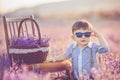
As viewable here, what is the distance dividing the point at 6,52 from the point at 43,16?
26 centimetres

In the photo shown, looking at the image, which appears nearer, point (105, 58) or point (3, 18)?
point (105, 58)

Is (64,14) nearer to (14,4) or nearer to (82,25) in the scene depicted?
(82,25)

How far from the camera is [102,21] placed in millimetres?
2178

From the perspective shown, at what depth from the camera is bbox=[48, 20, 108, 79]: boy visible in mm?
2189

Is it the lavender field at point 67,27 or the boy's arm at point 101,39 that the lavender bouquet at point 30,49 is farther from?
the boy's arm at point 101,39

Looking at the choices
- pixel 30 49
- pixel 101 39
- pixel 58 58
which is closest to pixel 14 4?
pixel 30 49

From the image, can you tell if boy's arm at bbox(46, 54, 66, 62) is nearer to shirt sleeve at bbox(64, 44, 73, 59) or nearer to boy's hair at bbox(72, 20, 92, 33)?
shirt sleeve at bbox(64, 44, 73, 59)

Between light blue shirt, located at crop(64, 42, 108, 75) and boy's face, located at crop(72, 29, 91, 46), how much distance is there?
19 mm

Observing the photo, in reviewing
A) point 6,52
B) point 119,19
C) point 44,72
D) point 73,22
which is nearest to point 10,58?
point 6,52

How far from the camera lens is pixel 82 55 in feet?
7.24

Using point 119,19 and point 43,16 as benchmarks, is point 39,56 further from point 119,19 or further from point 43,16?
point 119,19

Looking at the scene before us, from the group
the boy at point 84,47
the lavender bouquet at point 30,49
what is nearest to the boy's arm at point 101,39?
the boy at point 84,47

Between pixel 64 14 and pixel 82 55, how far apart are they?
0.21 metres

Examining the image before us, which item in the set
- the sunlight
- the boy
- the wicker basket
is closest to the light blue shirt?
the boy
